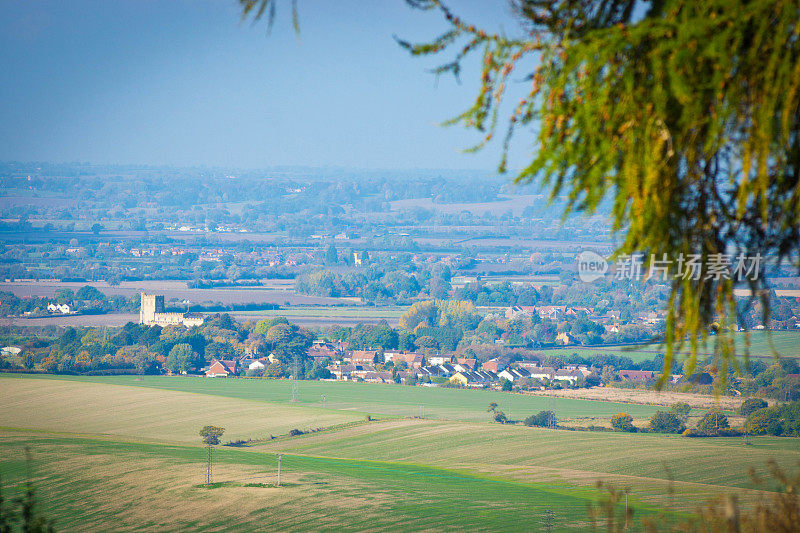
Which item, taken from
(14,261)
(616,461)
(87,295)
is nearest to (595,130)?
(616,461)

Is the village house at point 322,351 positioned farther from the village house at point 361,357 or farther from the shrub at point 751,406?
the shrub at point 751,406

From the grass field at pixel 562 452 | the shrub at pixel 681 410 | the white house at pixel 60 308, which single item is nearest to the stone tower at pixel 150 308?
the white house at pixel 60 308

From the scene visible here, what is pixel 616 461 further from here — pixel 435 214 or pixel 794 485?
pixel 435 214

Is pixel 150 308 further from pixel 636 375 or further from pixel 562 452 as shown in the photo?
pixel 562 452

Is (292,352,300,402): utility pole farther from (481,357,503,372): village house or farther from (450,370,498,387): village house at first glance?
(481,357,503,372): village house

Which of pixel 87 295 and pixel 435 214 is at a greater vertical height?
pixel 435 214

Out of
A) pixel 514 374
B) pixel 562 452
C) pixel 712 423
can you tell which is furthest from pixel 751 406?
pixel 514 374
